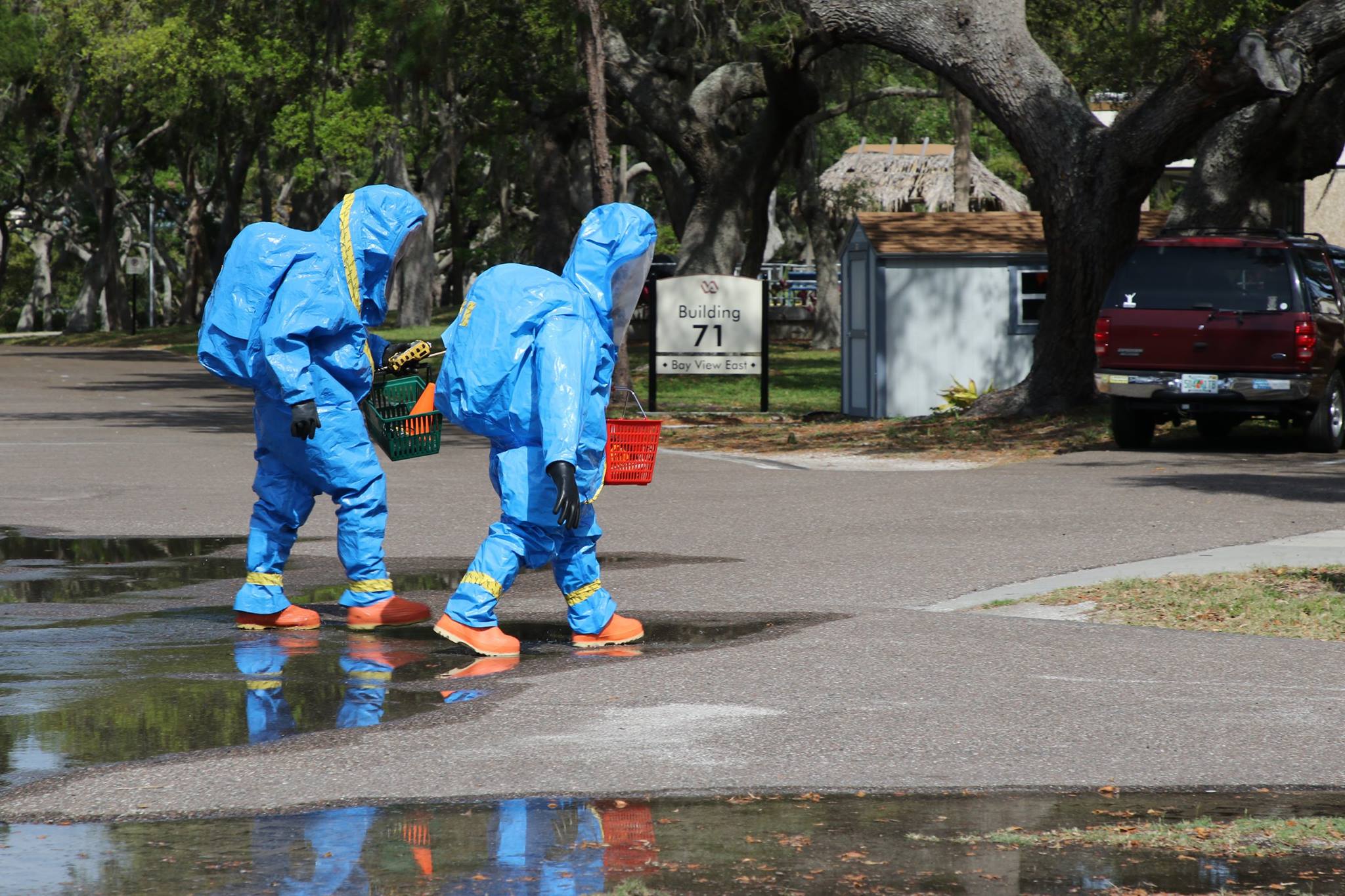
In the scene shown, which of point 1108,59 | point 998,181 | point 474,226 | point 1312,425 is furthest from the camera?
point 474,226

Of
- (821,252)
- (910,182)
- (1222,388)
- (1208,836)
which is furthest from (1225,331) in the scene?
(910,182)

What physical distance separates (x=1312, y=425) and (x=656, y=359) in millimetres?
8903

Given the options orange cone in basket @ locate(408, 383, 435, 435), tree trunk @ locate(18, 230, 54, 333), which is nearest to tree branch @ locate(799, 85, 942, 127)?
orange cone in basket @ locate(408, 383, 435, 435)

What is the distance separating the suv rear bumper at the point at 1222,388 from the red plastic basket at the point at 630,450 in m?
9.55

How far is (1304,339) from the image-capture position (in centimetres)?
1570

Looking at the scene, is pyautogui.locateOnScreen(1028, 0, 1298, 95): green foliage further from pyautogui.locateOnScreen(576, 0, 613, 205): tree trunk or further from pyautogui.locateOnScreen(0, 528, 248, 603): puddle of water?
pyautogui.locateOnScreen(0, 528, 248, 603): puddle of water

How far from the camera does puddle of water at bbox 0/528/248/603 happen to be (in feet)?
29.5

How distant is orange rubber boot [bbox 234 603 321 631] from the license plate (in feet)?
33.5

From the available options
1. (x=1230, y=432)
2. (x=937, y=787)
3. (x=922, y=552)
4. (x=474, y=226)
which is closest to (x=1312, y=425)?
(x=1230, y=432)

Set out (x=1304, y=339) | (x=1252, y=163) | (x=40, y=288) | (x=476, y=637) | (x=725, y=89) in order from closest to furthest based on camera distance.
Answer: (x=476, y=637), (x=1304, y=339), (x=1252, y=163), (x=725, y=89), (x=40, y=288)

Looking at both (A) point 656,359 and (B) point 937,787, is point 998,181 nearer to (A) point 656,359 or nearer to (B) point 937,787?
(A) point 656,359

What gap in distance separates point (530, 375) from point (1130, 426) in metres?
11.1

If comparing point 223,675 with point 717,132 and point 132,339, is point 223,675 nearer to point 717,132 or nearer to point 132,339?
point 717,132

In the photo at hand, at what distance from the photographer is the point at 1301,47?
55.4ft
